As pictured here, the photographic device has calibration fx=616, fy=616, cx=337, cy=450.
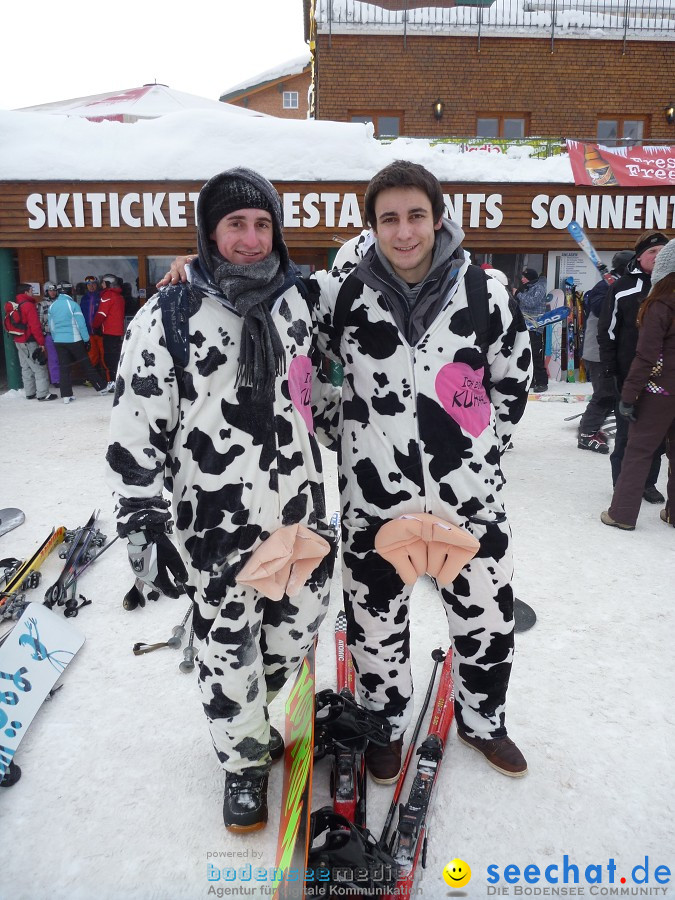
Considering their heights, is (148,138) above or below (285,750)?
above

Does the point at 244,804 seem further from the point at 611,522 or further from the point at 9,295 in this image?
the point at 9,295

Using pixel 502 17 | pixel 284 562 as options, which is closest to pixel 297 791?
pixel 284 562

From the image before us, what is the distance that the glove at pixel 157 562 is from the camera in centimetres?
190

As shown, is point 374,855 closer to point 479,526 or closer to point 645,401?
point 479,526

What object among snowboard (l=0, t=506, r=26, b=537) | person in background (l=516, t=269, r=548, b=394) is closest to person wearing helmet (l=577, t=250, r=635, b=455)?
person in background (l=516, t=269, r=548, b=394)

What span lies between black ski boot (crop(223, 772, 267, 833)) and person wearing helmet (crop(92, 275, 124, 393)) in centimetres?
922

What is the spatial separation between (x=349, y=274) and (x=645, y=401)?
310 cm

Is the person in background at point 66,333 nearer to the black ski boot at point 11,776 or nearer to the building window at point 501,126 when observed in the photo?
the black ski boot at point 11,776

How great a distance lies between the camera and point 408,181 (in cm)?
192

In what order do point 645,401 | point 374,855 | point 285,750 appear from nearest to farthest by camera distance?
point 374,855
point 285,750
point 645,401

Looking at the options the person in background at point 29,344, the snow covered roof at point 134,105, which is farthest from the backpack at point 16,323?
the snow covered roof at point 134,105

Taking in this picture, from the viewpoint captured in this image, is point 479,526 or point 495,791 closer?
point 479,526

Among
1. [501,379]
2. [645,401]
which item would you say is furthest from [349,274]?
[645,401]

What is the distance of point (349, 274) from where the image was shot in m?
2.11
